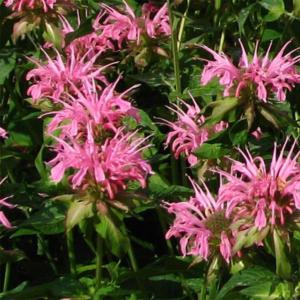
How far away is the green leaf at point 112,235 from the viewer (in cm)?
163

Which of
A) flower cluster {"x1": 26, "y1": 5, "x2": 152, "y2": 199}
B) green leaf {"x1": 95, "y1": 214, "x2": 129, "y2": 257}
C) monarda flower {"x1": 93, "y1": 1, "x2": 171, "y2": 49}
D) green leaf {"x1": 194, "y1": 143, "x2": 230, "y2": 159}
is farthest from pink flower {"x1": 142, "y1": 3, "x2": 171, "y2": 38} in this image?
green leaf {"x1": 95, "y1": 214, "x2": 129, "y2": 257}

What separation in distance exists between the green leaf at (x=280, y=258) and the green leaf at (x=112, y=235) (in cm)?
27

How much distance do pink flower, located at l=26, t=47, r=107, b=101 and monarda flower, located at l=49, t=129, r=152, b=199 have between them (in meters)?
0.32

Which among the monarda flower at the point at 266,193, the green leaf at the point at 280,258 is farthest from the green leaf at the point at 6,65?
the green leaf at the point at 280,258

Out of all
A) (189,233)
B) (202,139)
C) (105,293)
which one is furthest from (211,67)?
(105,293)

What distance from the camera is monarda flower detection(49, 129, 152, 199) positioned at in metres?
1.65

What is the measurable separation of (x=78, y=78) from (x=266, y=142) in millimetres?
436

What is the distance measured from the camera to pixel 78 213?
64.5 inches

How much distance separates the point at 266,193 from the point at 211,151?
257 millimetres

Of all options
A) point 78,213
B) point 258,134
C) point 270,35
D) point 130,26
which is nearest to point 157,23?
point 130,26

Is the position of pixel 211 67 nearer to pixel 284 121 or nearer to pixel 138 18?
pixel 284 121

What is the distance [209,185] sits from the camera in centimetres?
203

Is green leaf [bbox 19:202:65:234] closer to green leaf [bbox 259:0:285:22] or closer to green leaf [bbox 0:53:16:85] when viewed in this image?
green leaf [bbox 0:53:16:85]

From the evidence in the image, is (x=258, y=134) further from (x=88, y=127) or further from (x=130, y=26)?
(x=130, y=26)
